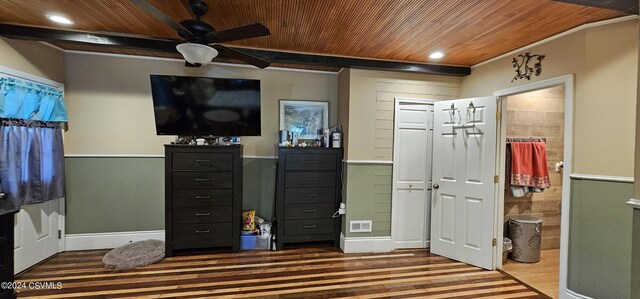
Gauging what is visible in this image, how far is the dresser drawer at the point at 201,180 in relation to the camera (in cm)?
314

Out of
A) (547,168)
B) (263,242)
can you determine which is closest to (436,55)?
(547,168)

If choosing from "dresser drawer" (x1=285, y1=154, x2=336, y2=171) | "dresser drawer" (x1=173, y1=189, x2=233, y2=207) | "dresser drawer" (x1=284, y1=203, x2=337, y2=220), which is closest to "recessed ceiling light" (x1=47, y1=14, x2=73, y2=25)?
"dresser drawer" (x1=173, y1=189, x2=233, y2=207)

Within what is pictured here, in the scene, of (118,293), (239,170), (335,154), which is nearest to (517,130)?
(335,154)

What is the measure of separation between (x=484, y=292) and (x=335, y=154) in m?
2.10

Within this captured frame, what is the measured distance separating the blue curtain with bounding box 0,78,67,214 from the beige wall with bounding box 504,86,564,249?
5.39 meters

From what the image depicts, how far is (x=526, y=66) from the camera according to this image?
9.31 feet

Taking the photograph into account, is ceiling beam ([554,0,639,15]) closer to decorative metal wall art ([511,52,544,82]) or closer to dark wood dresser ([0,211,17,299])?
decorative metal wall art ([511,52,544,82])

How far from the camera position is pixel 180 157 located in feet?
10.3

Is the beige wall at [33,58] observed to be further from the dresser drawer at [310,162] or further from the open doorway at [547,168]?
the open doorway at [547,168]

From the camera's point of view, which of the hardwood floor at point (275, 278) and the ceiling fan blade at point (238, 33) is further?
the hardwood floor at point (275, 278)

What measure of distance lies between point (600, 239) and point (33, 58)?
18.4ft

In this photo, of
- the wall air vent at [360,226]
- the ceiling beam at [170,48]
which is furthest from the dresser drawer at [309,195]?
the ceiling beam at [170,48]

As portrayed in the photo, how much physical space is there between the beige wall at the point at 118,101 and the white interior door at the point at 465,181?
239cm

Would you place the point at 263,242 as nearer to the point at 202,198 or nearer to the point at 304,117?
the point at 202,198
